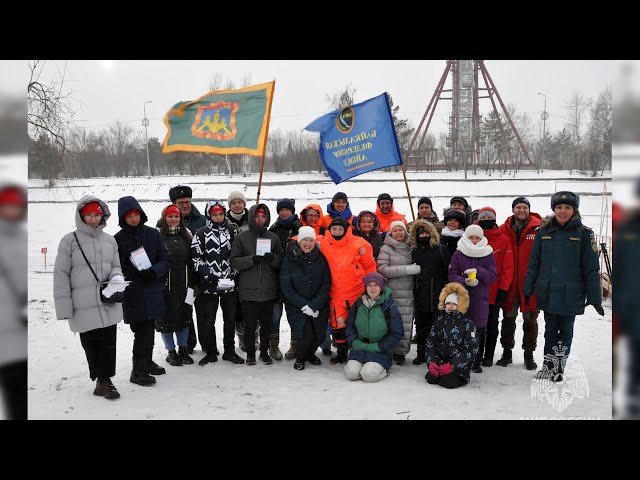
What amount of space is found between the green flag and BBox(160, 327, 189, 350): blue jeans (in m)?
2.41

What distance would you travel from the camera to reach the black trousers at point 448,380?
16.5 feet

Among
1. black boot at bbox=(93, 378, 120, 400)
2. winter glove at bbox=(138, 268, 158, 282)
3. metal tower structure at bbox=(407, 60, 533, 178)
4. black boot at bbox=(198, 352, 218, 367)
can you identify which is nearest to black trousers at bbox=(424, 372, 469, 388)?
black boot at bbox=(198, 352, 218, 367)

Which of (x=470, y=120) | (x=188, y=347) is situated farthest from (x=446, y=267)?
(x=470, y=120)

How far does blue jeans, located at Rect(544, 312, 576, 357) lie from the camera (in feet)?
Result: 16.7

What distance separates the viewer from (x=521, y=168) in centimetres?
5178

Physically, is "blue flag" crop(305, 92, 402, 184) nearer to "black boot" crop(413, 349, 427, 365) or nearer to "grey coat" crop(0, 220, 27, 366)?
"black boot" crop(413, 349, 427, 365)

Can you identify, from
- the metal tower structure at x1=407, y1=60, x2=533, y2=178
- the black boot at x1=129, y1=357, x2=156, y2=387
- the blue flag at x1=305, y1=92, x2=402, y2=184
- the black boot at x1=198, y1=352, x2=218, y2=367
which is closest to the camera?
the black boot at x1=129, y1=357, x2=156, y2=387

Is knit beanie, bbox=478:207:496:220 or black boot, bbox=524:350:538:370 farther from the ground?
knit beanie, bbox=478:207:496:220

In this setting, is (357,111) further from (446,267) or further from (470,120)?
(470,120)

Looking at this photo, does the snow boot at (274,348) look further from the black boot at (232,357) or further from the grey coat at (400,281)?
the grey coat at (400,281)

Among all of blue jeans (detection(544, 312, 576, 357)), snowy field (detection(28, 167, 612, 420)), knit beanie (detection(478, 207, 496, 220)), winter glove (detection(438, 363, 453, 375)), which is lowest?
snowy field (detection(28, 167, 612, 420))

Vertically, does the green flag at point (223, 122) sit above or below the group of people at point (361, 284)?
above

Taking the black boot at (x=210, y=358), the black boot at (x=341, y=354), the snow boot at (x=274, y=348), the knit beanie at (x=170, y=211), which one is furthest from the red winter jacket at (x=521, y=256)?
the knit beanie at (x=170, y=211)

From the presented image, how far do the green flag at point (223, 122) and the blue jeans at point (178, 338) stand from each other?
2.41 m
